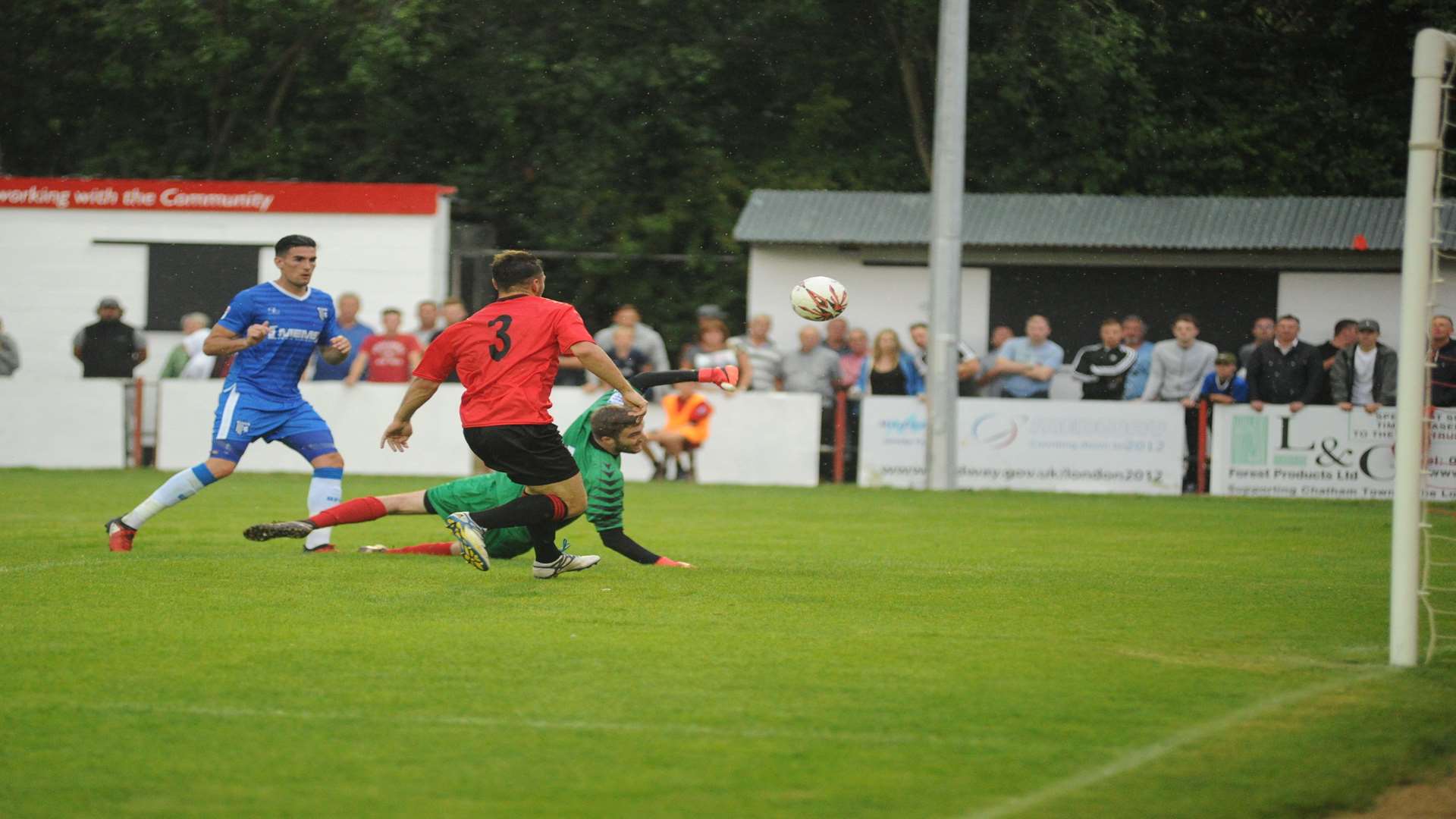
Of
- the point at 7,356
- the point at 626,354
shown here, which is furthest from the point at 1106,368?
the point at 7,356

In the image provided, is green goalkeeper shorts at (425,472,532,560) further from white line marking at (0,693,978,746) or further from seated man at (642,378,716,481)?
seated man at (642,378,716,481)

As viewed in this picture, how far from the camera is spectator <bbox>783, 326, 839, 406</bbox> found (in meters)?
19.5

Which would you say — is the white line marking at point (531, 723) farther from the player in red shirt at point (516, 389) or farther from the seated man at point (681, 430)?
the seated man at point (681, 430)

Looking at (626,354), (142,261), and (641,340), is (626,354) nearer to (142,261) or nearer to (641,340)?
(641,340)

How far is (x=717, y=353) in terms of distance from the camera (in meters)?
18.7

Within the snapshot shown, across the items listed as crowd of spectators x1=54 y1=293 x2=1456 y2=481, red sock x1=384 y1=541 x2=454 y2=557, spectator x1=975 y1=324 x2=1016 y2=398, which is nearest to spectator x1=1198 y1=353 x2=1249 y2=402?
crowd of spectators x1=54 y1=293 x2=1456 y2=481

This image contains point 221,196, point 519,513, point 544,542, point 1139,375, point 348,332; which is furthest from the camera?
point 221,196

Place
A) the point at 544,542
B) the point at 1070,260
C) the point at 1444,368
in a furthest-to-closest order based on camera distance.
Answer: the point at 1070,260
the point at 1444,368
the point at 544,542

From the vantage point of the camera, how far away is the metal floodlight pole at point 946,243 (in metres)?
18.7

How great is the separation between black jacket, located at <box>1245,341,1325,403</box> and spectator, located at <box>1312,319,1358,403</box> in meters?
0.09

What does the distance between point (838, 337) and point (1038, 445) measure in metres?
2.95

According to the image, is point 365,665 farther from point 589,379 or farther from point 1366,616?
point 589,379

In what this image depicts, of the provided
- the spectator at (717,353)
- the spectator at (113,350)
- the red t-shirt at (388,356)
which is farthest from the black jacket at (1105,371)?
the spectator at (113,350)

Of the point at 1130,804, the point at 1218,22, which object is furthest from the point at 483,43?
the point at 1130,804
